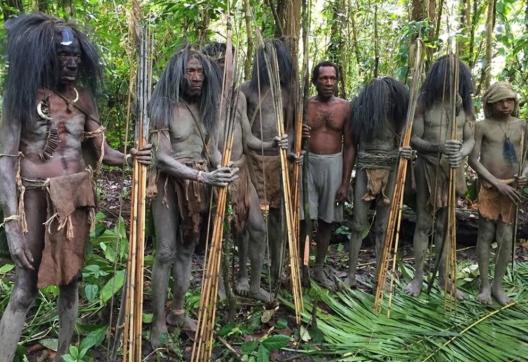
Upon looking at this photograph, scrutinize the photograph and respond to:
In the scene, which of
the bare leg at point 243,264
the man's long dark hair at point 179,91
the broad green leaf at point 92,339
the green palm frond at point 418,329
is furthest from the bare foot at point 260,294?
the man's long dark hair at point 179,91

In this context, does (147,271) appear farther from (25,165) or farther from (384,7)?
(384,7)

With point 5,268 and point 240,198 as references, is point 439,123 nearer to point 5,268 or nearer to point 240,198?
point 240,198

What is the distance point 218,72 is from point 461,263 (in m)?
3.03

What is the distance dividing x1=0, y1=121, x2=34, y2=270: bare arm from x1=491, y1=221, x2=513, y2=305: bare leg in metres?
3.20

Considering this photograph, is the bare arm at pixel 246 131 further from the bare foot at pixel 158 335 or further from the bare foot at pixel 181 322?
the bare foot at pixel 158 335

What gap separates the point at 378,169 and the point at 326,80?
0.80 metres

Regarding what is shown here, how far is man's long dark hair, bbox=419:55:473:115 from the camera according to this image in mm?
3752

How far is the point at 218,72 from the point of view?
10.2ft

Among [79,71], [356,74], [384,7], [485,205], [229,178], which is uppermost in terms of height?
[384,7]

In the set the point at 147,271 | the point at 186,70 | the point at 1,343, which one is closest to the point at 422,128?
the point at 186,70

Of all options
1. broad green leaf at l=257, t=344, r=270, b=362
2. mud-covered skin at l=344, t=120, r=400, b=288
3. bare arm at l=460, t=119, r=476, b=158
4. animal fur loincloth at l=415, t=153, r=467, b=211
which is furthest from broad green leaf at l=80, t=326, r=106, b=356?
bare arm at l=460, t=119, r=476, b=158

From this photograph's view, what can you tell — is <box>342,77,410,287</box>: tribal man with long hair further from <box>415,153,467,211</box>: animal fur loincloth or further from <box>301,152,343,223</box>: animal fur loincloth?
<box>415,153,467,211</box>: animal fur loincloth

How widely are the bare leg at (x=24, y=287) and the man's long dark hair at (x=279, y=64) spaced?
1586 millimetres

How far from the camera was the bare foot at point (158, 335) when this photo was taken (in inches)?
120
